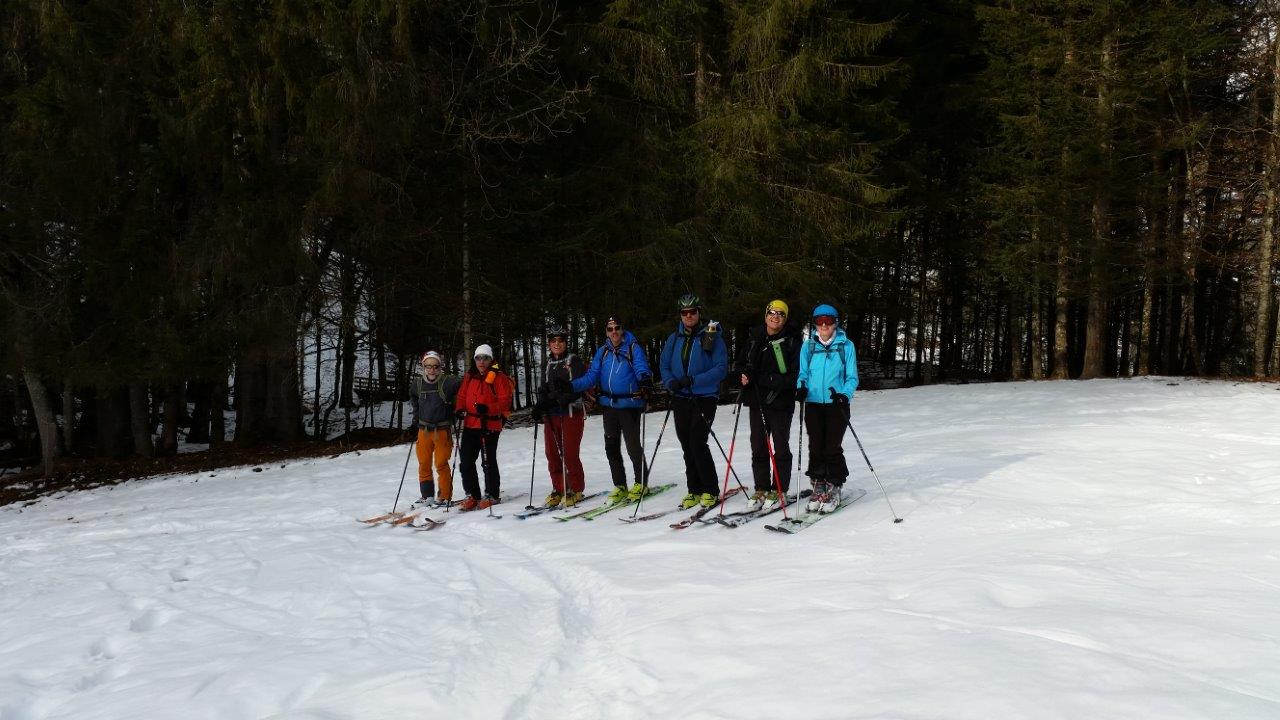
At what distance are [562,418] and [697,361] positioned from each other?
201cm

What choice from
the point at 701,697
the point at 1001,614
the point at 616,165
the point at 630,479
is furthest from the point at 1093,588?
the point at 616,165

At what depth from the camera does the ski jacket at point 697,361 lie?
27.2 ft

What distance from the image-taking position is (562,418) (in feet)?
30.9

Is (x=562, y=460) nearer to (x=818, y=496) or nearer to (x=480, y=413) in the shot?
(x=480, y=413)

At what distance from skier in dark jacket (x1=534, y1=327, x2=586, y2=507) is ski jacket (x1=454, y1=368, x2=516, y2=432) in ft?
1.80

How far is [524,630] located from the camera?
538 centimetres

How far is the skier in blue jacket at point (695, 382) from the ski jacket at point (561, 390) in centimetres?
131

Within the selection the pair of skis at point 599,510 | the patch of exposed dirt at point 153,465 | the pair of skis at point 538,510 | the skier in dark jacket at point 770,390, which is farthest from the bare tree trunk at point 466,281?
the skier in dark jacket at point 770,390

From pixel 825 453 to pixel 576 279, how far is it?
1376cm

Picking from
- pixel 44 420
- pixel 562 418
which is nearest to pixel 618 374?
pixel 562 418

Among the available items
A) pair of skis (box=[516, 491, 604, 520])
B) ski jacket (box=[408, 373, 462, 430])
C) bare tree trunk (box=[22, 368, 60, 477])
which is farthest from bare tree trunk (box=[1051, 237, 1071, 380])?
bare tree trunk (box=[22, 368, 60, 477])

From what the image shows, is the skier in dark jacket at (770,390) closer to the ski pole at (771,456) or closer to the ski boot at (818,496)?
the ski pole at (771,456)

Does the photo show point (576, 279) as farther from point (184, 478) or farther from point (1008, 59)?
point (1008, 59)

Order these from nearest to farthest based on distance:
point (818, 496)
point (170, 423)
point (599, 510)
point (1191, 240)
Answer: point (818, 496) < point (599, 510) < point (1191, 240) < point (170, 423)
